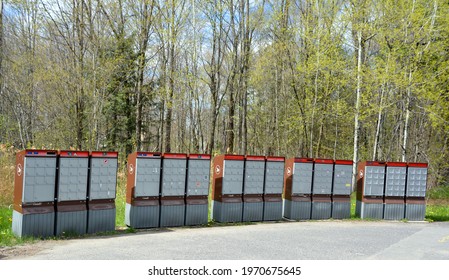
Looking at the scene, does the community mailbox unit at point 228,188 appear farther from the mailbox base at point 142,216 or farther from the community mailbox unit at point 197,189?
the mailbox base at point 142,216

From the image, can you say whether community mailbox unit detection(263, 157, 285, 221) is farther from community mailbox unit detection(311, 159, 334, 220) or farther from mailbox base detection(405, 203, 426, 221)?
mailbox base detection(405, 203, 426, 221)

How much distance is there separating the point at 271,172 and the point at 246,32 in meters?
15.0

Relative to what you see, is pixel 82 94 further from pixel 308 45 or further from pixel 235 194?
pixel 308 45

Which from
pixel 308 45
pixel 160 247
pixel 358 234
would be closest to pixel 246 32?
pixel 308 45

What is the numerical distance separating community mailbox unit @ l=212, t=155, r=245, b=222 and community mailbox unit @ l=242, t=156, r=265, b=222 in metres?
0.16

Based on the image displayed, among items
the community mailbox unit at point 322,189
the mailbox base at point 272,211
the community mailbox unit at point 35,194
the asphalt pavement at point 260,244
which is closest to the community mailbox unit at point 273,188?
the mailbox base at point 272,211

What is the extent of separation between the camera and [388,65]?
1914 centimetres

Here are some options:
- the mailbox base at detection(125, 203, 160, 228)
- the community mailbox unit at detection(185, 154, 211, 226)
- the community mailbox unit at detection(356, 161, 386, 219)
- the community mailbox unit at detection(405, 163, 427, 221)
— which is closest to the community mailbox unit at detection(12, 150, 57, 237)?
the mailbox base at detection(125, 203, 160, 228)

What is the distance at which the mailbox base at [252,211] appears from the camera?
1238 centimetres

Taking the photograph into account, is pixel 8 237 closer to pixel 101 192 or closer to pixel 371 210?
pixel 101 192

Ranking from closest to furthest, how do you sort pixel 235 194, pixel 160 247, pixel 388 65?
pixel 160 247 < pixel 235 194 < pixel 388 65

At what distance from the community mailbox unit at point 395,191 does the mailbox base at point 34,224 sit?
10.1m

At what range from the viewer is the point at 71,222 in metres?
9.41

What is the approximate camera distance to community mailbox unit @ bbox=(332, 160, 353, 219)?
44.6ft
